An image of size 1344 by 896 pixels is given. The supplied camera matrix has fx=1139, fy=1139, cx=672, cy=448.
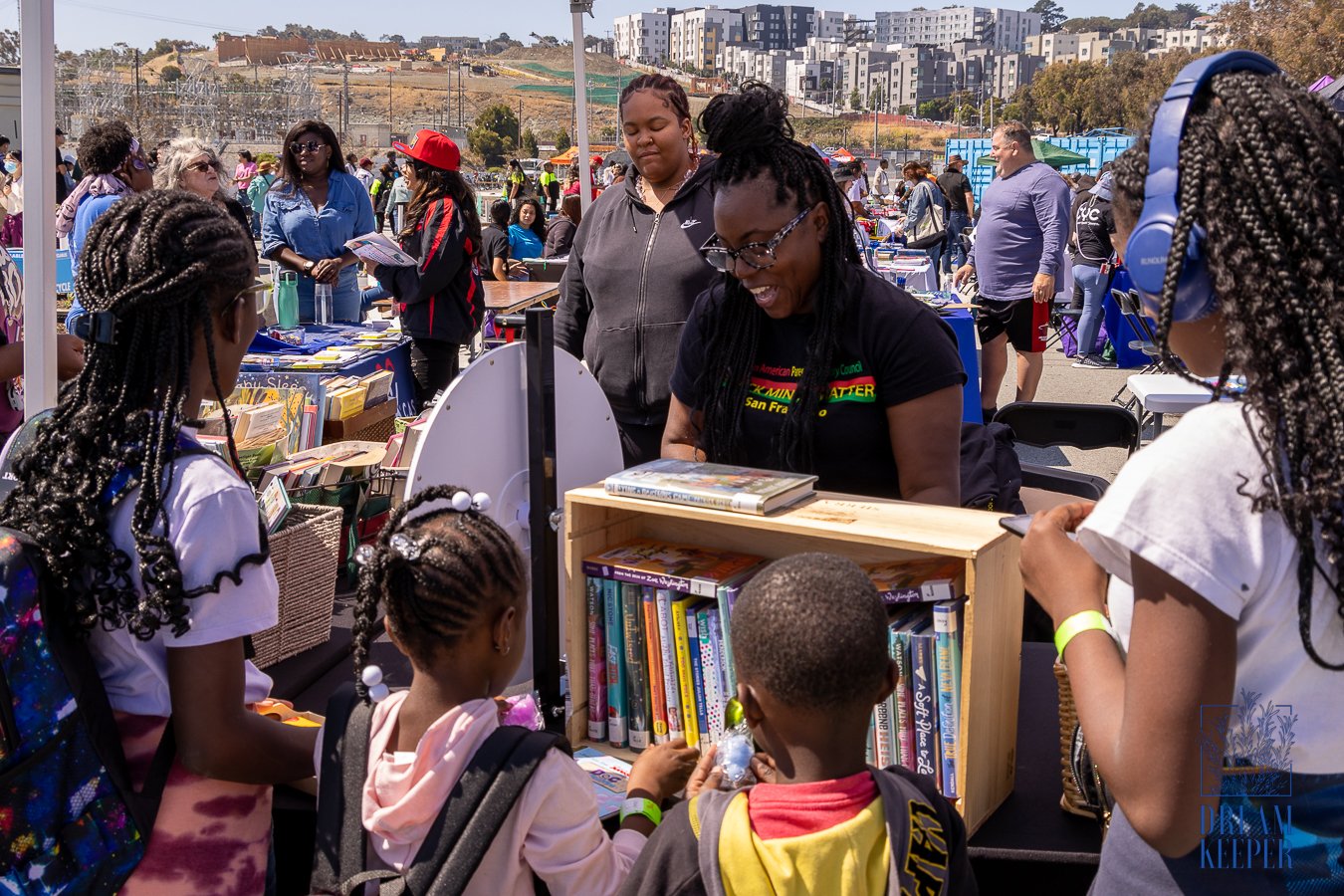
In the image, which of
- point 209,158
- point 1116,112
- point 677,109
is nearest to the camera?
point 677,109

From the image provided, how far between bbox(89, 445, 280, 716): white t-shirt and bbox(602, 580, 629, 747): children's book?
0.71 metres

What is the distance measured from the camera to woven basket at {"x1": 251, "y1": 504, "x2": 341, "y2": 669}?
2.63 m

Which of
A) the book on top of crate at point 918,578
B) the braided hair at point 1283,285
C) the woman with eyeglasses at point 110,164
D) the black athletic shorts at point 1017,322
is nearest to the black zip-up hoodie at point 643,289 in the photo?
the book on top of crate at point 918,578

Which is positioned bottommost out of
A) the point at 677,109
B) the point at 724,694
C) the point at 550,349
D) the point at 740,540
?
the point at 724,694

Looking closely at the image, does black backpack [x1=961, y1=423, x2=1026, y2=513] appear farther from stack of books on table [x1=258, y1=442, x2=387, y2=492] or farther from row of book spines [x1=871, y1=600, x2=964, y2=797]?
stack of books on table [x1=258, y1=442, x2=387, y2=492]

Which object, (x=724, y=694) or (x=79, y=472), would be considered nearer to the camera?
(x=79, y=472)

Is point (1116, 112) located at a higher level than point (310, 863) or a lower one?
higher

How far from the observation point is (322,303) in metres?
6.36

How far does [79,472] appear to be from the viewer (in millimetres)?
1775

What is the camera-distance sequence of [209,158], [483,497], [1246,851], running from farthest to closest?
[209,158]
[483,497]
[1246,851]

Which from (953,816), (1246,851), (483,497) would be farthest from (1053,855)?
(483,497)

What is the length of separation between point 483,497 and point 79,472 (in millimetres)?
623

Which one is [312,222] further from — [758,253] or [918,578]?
[918,578]

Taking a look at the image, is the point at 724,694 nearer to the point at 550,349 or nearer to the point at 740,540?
the point at 740,540
